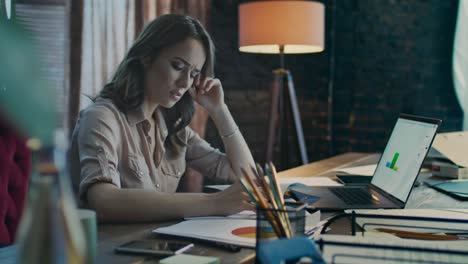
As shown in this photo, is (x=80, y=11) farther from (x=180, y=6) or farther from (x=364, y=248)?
(x=364, y=248)

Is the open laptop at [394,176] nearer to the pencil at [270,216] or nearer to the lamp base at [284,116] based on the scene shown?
the pencil at [270,216]

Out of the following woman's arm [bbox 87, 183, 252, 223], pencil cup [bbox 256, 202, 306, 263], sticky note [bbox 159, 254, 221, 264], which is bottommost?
woman's arm [bbox 87, 183, 252, 223]

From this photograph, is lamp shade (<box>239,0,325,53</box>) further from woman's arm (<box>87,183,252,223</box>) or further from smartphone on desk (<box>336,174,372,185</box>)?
woman's arm (<box>87,183,252,223</box>)

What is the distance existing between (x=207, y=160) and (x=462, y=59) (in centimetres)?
237

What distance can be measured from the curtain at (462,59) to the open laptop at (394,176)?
228cm

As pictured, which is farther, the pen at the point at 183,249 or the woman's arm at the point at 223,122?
the woman's arm at the point at 223,122

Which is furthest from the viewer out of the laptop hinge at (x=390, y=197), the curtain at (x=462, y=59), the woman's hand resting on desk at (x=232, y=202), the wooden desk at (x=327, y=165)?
the curtain at (x=462, y=59)

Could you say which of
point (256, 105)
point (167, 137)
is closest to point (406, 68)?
point (256, 105)

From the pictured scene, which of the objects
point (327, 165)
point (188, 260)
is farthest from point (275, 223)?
point (327, 165)

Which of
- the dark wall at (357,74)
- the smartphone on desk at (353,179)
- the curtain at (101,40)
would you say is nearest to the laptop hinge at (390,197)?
the smartphone on desk at (353,179)

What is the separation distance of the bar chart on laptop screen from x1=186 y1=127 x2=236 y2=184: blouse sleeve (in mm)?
504

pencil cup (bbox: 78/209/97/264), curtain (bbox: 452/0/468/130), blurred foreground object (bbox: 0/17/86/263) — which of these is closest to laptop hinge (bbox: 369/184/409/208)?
pencil cup (bbox: 78/209/97/264)

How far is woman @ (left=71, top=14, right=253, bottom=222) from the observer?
47.0 inches

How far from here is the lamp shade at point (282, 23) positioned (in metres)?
3.13
